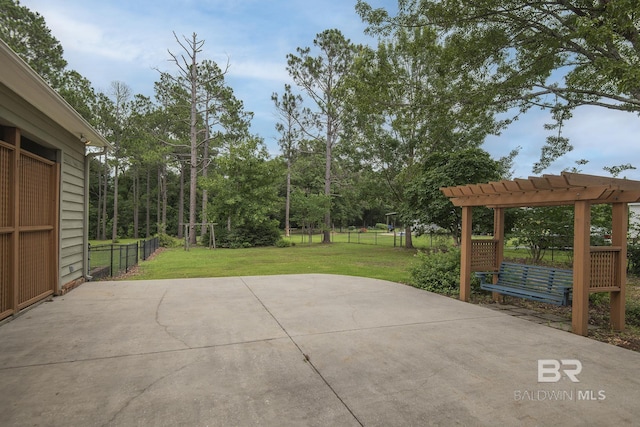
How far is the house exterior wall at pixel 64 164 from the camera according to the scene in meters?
4.38

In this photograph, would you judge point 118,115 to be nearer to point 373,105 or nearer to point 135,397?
point 373,105

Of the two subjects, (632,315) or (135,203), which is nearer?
(632,315)

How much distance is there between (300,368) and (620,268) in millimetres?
4540

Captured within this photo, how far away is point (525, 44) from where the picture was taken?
695cm

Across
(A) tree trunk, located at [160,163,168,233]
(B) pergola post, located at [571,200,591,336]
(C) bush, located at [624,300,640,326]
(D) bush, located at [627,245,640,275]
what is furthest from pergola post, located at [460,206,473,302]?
(A) tree trunk, located at [160,163,168,233]

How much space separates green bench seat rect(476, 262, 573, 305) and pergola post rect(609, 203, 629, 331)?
0.52m

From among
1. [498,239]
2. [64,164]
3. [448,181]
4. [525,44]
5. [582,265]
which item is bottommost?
[582,265]

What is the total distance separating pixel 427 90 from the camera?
8.02 meters

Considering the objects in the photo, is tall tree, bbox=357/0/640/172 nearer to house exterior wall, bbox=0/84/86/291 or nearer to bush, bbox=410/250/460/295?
bush, bbox=410/250/460/295

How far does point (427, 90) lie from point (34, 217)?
7.83 metres

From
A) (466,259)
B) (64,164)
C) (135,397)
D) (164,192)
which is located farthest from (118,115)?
(135,397)

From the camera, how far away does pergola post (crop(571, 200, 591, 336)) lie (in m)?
4.39

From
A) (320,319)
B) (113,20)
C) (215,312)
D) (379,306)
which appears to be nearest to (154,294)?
(215,312)

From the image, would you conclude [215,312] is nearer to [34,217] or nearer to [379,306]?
[379,306]
